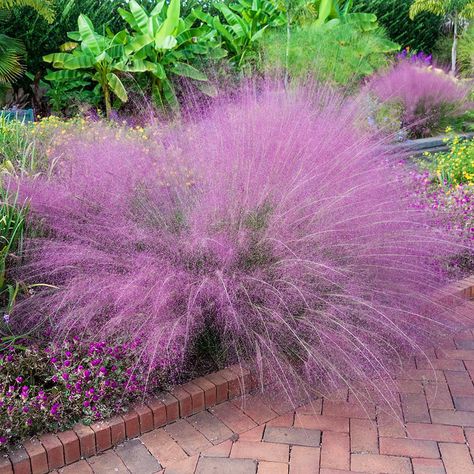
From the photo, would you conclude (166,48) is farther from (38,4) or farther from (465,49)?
(465,49)

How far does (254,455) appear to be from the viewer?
2594 millimetres

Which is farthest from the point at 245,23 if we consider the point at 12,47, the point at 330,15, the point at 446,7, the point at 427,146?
the point at 446,7

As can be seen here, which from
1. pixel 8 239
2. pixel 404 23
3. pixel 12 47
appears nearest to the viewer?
pixel 8 239

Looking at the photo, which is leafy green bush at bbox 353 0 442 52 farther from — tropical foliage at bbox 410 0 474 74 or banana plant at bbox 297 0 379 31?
banana plant at bbox 297 0 379 31

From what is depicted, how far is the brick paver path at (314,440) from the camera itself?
8.26ft

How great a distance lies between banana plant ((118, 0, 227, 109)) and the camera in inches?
363

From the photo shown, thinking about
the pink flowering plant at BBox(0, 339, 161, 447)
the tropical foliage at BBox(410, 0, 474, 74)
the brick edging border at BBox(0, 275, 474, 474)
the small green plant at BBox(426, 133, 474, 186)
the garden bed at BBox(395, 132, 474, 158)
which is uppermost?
the tropical foliage at BBox(410, 0, 474, 74)

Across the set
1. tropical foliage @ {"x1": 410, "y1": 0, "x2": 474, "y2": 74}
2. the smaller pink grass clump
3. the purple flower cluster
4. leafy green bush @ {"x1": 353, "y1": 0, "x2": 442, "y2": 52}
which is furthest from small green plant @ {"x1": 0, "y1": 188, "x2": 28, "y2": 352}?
leafy green bush @ {"x1": 353, "y1": 0, "x2": 442, "y2": 52}

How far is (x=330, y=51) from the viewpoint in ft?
30.6

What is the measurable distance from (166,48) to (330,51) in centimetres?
263

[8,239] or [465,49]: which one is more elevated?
[8,239]

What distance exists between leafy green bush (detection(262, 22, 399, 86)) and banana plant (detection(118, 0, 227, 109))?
113 cm

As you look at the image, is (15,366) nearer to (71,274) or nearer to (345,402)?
(71,274)

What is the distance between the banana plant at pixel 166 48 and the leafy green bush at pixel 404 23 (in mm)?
6315
